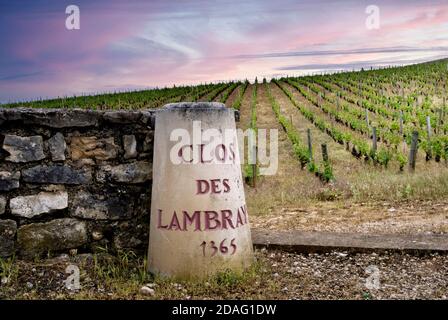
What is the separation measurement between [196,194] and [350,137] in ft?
52.2

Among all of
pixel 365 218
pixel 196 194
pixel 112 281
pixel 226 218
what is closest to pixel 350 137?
pixel 365 218

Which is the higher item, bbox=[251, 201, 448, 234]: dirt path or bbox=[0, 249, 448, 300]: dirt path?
bbox=[251, 201, 448, 234]: dirt path

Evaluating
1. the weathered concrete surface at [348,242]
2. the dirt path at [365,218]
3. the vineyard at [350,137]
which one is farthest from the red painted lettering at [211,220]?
the vineyard at [350,137]

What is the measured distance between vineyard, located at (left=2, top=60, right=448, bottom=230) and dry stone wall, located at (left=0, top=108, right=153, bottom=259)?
3648 mm

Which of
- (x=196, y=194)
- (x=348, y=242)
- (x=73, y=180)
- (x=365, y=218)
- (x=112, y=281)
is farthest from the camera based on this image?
(x=365, y=218)

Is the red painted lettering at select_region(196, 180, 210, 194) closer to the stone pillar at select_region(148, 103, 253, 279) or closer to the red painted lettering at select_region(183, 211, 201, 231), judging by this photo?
the stone pillar at select_region(148, 103, 253, 279)

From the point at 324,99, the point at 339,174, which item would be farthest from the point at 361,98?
the point at 339,174

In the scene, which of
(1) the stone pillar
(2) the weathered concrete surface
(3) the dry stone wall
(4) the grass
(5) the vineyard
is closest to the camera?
(4) the grass

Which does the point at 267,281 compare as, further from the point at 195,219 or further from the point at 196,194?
the point at 196,194

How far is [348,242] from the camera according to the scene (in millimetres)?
4758

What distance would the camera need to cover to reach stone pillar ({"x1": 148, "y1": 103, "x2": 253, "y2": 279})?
A: 12.1 ft

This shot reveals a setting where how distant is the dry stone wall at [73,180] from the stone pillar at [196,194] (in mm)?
490

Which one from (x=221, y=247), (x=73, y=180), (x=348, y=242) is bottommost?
(x=348, y=242)

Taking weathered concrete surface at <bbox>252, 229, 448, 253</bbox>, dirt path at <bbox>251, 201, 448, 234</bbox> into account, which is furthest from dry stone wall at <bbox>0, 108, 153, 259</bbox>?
dirt path at <bbox>251, 201, 448, 234</bbox>
